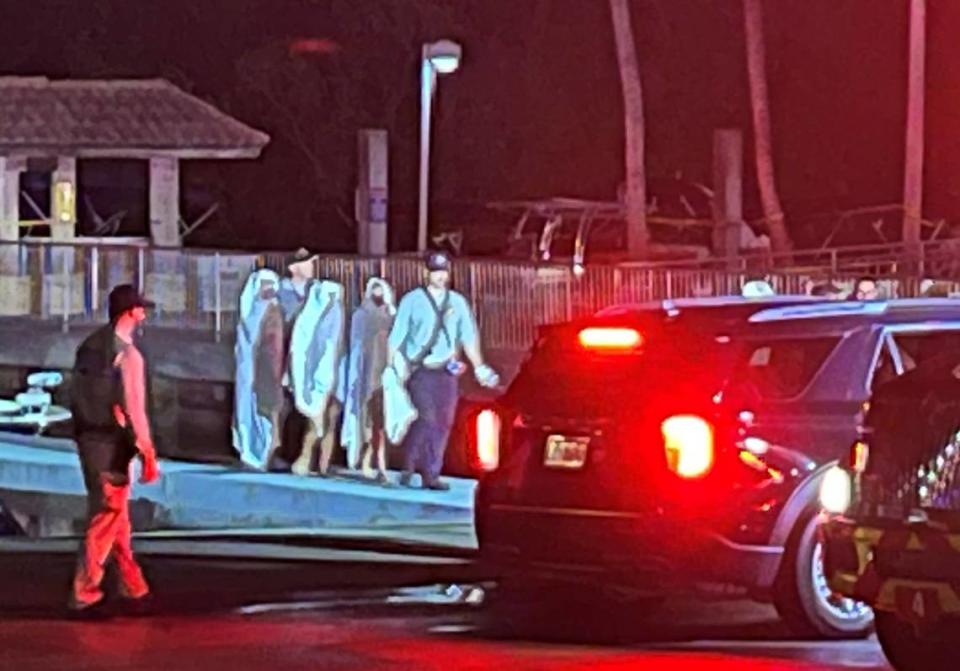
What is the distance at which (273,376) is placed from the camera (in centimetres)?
1784

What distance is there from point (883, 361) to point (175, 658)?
3.87 meters

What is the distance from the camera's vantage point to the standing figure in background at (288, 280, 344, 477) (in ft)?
58.4

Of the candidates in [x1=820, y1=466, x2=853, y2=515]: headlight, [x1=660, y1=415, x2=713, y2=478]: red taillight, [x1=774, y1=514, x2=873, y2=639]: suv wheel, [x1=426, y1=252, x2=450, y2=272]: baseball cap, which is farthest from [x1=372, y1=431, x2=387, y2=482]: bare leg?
[x1=820, y1=466, x2=853, y2=515]: headlight

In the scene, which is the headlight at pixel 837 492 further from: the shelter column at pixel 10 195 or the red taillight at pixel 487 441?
the shelter column at pixel 10 195

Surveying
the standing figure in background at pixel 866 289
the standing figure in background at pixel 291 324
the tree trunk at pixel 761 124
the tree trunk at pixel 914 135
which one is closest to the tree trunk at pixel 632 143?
the tree trunk at pixel 761 124

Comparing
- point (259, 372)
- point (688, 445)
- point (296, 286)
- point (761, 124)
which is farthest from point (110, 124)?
point (688, 445)

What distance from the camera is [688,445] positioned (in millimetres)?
11156

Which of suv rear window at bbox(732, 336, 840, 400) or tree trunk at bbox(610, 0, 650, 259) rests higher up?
tree trunk at bbox(610, 0, 650, 259)

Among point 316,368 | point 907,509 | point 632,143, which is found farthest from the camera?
point 632,143

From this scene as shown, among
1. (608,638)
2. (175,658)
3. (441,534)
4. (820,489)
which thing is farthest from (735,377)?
(441,534)

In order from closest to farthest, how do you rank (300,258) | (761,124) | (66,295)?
(300,258)
(66,295)
(761,124)

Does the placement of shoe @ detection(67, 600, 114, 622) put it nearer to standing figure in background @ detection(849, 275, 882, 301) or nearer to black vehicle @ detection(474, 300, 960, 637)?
black vehicle @ detection(474, 300, 960, 637)

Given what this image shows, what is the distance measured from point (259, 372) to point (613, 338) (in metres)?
6.74

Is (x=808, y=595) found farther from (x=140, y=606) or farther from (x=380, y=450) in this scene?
(x=380, y=450)
